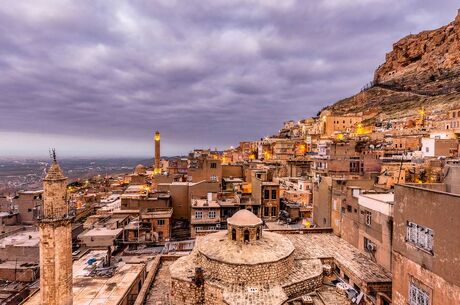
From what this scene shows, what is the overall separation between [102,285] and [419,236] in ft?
68.3

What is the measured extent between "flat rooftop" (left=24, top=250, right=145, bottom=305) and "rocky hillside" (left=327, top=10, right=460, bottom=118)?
8556 cm

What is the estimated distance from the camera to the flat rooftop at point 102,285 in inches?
739

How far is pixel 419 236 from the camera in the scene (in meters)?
11.9

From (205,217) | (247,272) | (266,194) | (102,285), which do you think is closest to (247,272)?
(247,272)

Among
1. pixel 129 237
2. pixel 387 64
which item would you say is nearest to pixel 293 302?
pixel 129 237

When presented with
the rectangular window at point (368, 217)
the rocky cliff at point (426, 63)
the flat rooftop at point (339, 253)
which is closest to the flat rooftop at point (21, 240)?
the flat rooftop at point (339, 253)

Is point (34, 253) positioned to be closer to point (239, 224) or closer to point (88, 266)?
point (88, 266)

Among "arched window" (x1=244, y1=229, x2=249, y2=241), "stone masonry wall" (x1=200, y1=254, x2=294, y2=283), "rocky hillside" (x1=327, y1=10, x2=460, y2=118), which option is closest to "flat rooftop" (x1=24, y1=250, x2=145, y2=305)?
"stone masonry wall" (x1=200, y1=254, x2=294, y2=283)

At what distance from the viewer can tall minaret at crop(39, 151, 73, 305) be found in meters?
15.9

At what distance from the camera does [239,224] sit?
18000 mm

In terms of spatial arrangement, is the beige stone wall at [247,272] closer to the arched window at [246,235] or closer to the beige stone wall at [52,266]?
the arched window at [246,235]

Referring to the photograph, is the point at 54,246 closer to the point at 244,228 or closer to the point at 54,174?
the point at 54,174

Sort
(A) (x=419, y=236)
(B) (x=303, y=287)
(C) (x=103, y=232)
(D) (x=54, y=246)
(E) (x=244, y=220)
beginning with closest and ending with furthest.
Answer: (A) (x=419, y=236) < (D) (x=54, y=246) < (B) (x=303, y=287) < (E) (x=244, y=220) < (C) (x=103, y=232)

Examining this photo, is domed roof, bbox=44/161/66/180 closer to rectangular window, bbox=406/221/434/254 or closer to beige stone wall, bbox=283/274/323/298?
beige stone wall, bbox=283/274/323/298
